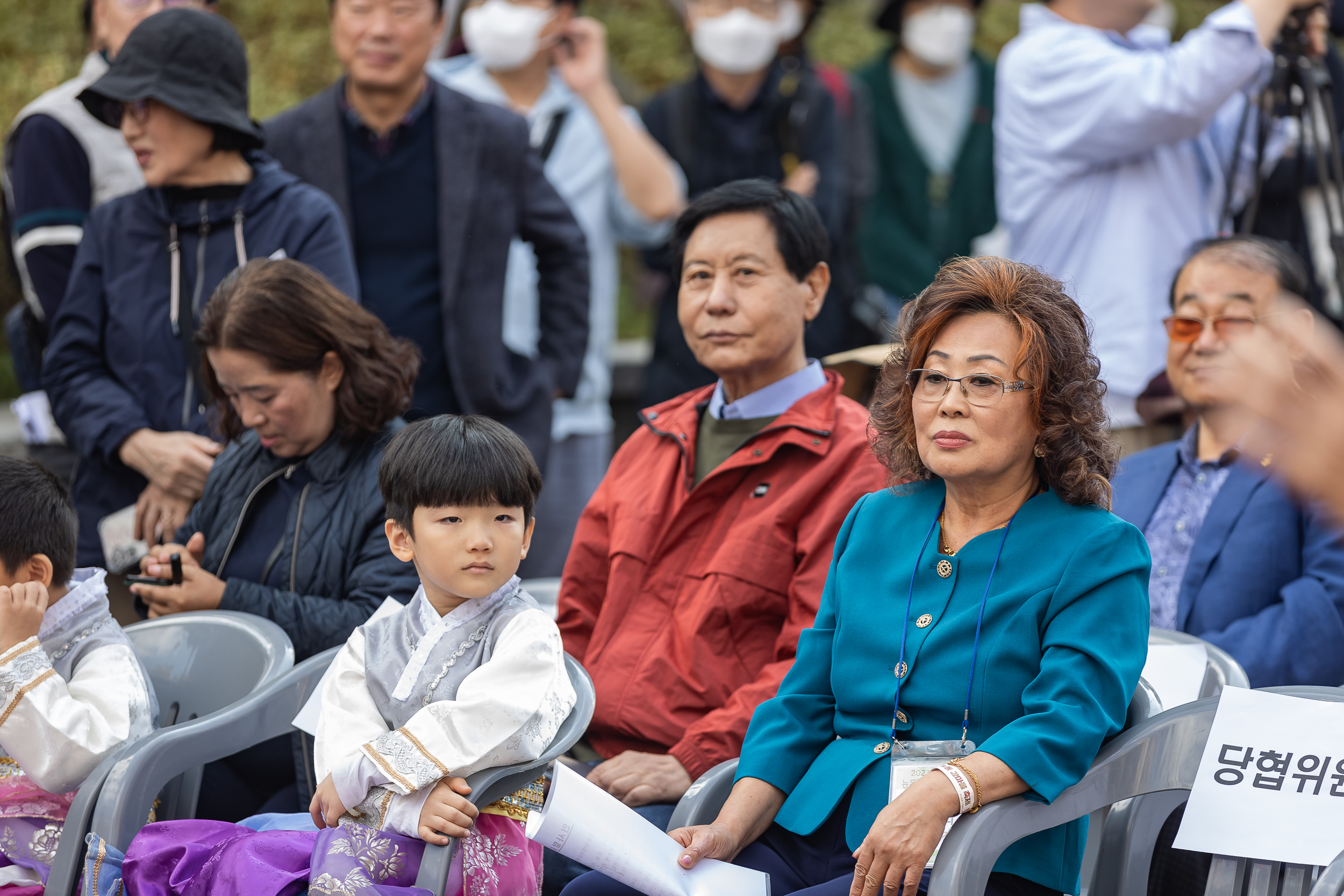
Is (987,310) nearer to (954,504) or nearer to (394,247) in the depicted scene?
(954,504)

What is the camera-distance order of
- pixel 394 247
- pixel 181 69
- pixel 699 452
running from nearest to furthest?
pixel 699 452 → pixel 181 69 → pixel 394 247

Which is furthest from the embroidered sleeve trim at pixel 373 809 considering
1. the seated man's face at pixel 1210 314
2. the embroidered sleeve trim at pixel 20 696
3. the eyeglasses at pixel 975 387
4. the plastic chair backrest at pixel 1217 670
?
the seated man's face at pixel 1210 314

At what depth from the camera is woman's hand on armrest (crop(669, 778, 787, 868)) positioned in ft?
7.77

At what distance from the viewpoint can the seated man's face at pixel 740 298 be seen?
10.3 feet

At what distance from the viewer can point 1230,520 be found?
10.0 feet

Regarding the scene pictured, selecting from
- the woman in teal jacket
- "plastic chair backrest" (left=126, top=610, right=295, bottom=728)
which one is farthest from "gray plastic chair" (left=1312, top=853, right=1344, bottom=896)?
"plastic chair backrest" (left=126, top=610, right=295, bottom=728)

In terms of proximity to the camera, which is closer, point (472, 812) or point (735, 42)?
point (472, 812)

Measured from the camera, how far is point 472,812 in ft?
7.47

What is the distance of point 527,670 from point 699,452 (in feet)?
3.18

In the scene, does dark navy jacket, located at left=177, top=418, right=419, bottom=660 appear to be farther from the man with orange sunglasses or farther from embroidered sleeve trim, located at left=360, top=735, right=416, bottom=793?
the man with orange sunglasses

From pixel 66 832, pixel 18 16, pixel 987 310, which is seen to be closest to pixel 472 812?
pixel 66 832

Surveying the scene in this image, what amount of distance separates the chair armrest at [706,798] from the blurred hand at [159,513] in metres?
1.62

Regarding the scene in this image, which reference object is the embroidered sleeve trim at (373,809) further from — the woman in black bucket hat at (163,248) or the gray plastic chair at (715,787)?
the woman in black bucket hat at (163,248)

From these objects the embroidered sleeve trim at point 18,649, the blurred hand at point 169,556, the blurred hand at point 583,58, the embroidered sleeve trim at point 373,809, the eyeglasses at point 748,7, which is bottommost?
the embroidered sleeve trim at point 373,809
